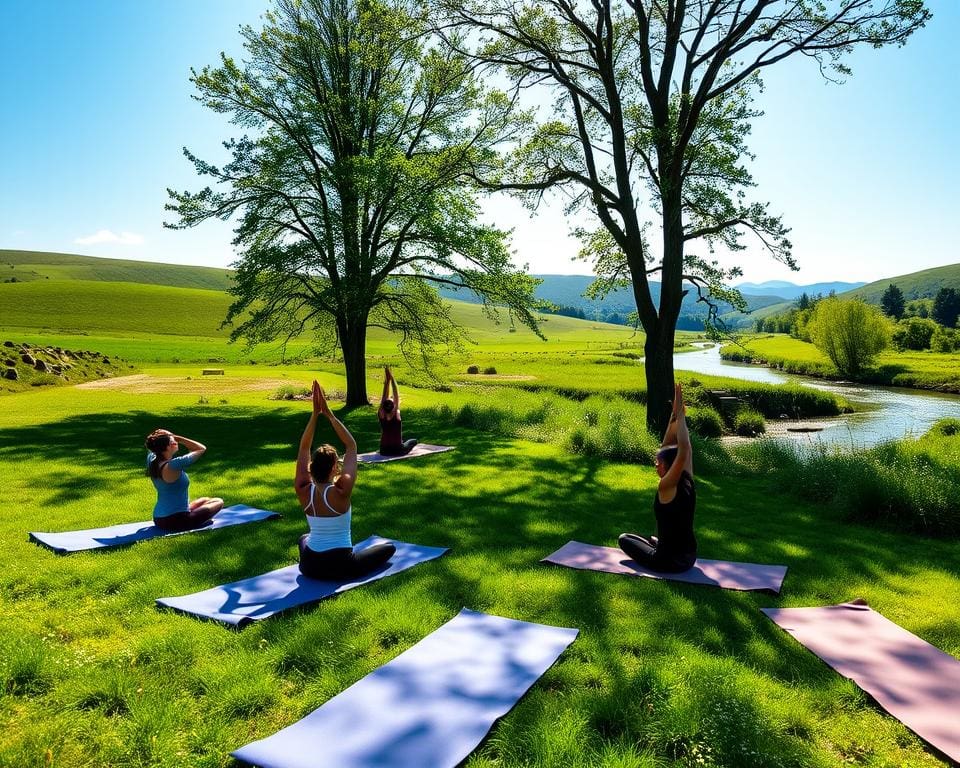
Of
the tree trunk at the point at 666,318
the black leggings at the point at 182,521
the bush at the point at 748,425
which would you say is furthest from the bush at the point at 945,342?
the black leggings at the point at 182,521

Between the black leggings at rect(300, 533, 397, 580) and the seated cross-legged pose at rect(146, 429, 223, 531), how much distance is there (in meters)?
2.77

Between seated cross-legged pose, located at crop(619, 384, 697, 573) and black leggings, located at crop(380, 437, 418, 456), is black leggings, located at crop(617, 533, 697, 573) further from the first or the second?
black leggings, located at crop(380, 437, 418, 456)

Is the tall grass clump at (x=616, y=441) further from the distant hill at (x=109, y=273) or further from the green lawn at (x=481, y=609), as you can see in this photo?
the distant hill at (x=109, y=273)

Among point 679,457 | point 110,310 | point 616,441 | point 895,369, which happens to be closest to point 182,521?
point 679,457

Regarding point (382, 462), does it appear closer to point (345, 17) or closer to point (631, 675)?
point (631, 675)

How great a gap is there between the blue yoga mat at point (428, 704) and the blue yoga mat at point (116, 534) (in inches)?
200

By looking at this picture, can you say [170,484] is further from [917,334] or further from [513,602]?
[917,334]

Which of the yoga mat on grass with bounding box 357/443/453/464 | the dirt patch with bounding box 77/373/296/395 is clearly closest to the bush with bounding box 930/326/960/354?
the dirt patch with bounding box 77/373/296/395

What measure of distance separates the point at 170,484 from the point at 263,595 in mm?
3329

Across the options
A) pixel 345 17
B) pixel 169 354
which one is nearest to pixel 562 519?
pixel 345 17

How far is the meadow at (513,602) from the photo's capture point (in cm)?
398

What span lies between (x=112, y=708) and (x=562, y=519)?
6881 mm

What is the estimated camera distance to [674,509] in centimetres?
706

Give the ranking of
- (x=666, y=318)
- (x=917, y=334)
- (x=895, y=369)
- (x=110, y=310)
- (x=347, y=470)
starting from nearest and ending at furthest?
(x=347, y=470)
(x=666, y=318)
(x=895, y=369)
(x=917, y=334)
(x=110, y=310)
